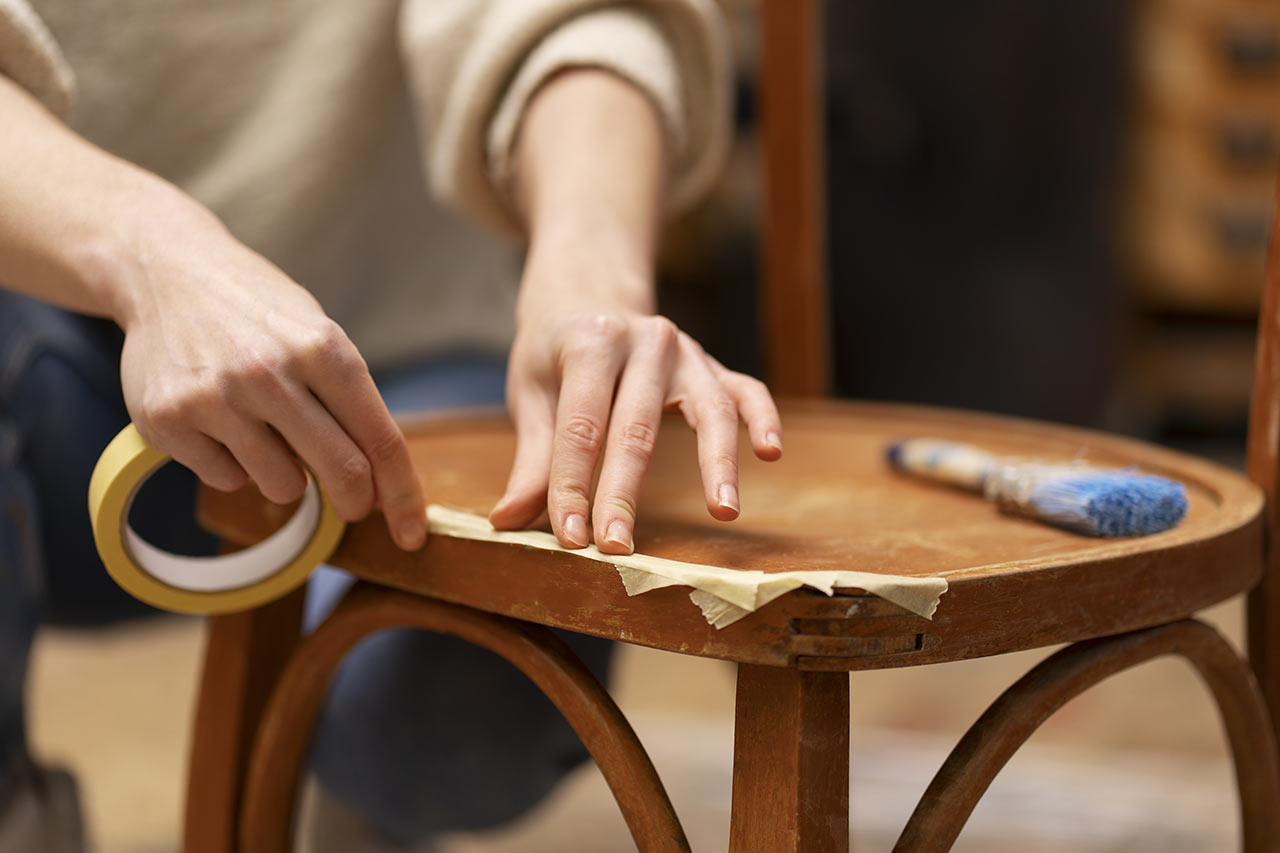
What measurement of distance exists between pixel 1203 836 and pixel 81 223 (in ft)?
3.00

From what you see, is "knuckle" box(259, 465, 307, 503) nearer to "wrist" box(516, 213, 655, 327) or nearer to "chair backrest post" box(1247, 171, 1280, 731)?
"wrist" box(516, 213, 655, 327)

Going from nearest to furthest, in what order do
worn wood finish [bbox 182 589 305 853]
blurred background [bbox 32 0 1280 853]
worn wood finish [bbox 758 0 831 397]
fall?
1. worn wood finish [bbox 182 589 305 853]
2. worn wood finish [bbox 758 0 831 397]
3. blurred background [bbox 32 0 1280 853]

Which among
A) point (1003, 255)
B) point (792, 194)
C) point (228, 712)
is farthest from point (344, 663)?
point (1003, 255)

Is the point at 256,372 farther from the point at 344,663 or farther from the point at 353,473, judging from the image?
the point at 344,663

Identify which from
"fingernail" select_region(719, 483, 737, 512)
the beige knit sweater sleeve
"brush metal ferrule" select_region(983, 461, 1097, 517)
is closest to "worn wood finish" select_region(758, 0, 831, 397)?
the beige knit sweater sleeve

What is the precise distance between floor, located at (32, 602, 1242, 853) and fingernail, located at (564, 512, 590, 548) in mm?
506

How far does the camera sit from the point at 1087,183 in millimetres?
1558

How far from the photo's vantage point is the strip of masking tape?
1.08 feet

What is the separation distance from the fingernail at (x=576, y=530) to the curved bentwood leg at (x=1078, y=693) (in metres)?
0.14

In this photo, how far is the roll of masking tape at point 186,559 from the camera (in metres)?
0.39

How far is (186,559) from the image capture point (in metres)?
0.44

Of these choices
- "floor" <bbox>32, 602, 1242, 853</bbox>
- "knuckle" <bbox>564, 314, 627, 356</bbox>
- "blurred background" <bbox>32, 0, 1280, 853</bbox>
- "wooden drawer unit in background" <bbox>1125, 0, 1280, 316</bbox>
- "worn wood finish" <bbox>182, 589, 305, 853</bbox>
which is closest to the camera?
"knuckle" <bbox>564, 314, 627, 356</bbox>

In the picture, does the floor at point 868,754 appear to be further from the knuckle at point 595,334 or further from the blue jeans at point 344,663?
the knuckle at point 595,334

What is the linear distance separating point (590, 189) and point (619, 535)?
233mm
